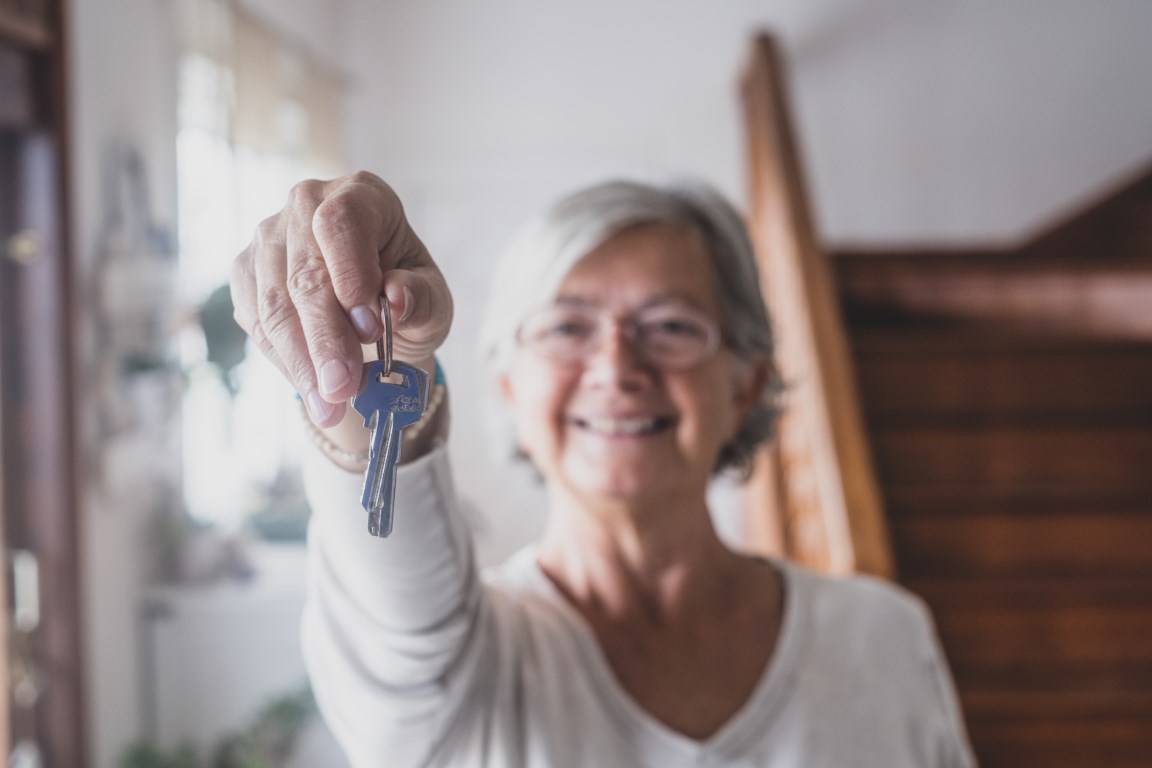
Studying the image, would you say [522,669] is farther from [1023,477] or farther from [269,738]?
[269,738]

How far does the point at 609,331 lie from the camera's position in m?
0.94

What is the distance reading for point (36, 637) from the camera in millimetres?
2139

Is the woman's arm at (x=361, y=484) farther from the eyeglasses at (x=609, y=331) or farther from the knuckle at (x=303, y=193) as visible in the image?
the eyeglasses at (x=609, y=331)

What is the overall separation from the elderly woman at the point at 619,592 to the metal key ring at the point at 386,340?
23 cm

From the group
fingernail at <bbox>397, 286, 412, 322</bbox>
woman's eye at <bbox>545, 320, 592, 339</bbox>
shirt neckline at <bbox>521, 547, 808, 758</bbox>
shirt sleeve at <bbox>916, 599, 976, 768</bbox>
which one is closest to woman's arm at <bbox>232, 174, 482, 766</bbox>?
fingernail at <bbox>397, 286, 412, 322</bbox>

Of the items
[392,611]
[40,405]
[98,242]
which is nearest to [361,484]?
[392,611]

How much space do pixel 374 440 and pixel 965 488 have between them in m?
2.11

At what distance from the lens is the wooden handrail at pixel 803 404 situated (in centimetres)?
177

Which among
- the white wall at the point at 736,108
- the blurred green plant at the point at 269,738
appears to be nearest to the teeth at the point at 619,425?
the blurred green plant at the point at 269,738

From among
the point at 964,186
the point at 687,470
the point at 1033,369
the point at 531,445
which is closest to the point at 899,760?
the point at 687,470

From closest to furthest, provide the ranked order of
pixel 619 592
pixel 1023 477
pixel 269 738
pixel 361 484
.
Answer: pixel 361 484 < pixel 619 592 < pixel 1023 477 < pixel 269 738

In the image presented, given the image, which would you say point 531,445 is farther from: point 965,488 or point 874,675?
point 965,488

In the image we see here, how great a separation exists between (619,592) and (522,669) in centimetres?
17

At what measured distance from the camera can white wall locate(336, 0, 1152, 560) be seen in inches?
156
